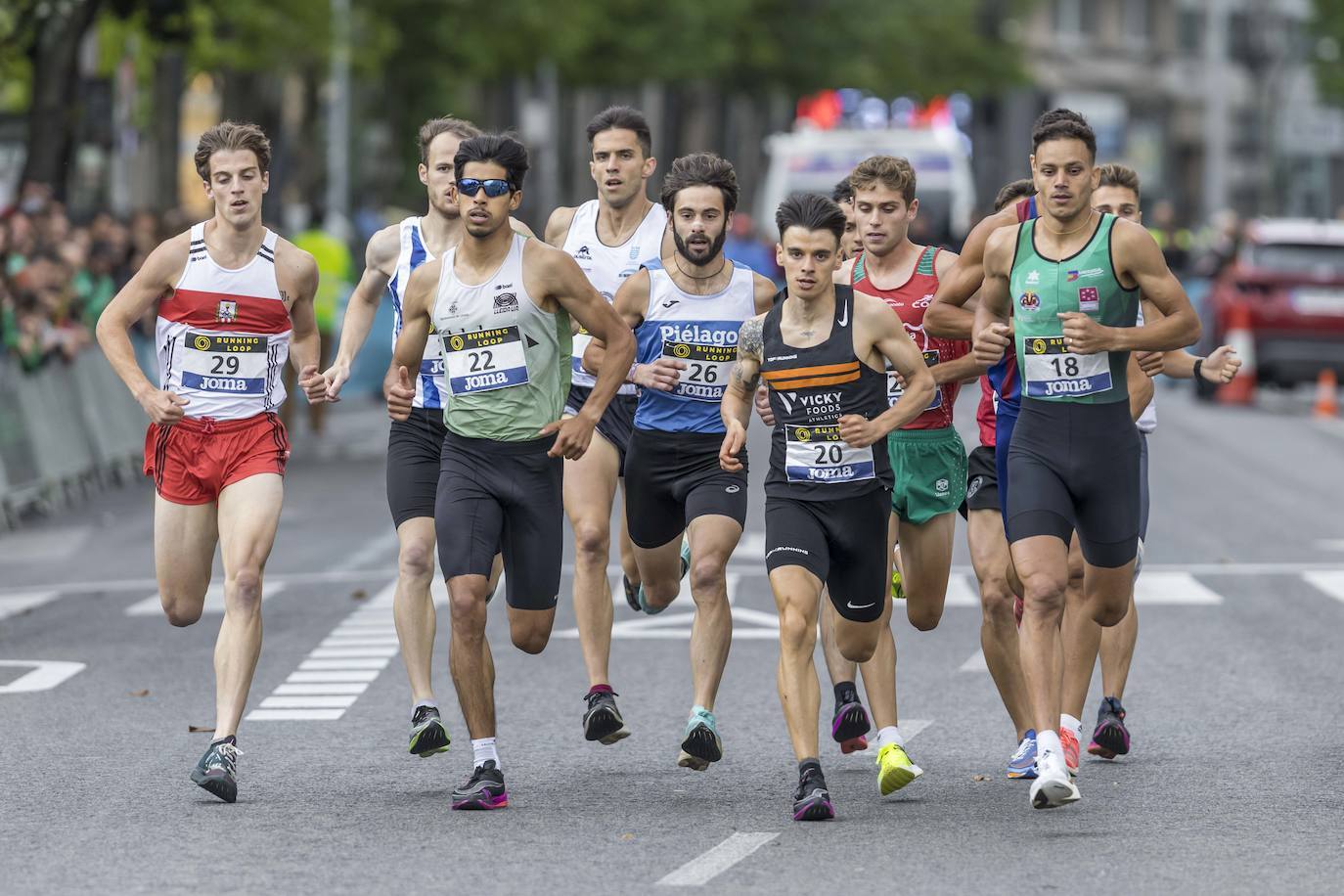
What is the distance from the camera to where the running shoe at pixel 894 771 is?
8.52m

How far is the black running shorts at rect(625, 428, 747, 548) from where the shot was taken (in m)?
9.43

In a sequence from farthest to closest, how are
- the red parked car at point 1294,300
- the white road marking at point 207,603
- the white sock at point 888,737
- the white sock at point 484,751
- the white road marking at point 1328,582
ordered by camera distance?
the red parked car at point 1294,300 < the white road marking at point 1328,582 < the white road marking at point 207,603 < the white sock at point 888,737 < the white sock at point 484,751

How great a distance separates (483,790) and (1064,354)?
2.26 m

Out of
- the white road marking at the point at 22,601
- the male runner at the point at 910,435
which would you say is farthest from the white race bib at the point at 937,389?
the white road marking at the point at 22,601

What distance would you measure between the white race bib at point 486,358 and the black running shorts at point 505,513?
0.19 m

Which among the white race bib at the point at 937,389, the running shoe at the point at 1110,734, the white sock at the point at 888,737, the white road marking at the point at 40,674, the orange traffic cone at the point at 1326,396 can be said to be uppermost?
the white race bib at the point at 937,389

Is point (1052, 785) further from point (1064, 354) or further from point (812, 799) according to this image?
point (1064, 354)

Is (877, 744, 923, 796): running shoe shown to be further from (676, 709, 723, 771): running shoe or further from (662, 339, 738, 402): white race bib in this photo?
(662, 339, 738, 402): white race bib

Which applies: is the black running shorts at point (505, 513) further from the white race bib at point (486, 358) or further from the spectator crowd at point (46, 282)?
the spectator crowd at point (46, 282)

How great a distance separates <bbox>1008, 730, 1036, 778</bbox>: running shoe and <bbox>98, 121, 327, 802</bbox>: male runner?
98.7 inches

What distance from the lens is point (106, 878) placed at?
24.5 ft

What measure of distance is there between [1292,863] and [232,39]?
2755cm

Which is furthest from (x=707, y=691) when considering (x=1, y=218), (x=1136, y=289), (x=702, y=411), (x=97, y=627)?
(x=1, y=218)

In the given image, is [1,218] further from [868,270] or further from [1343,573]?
[868,270]
